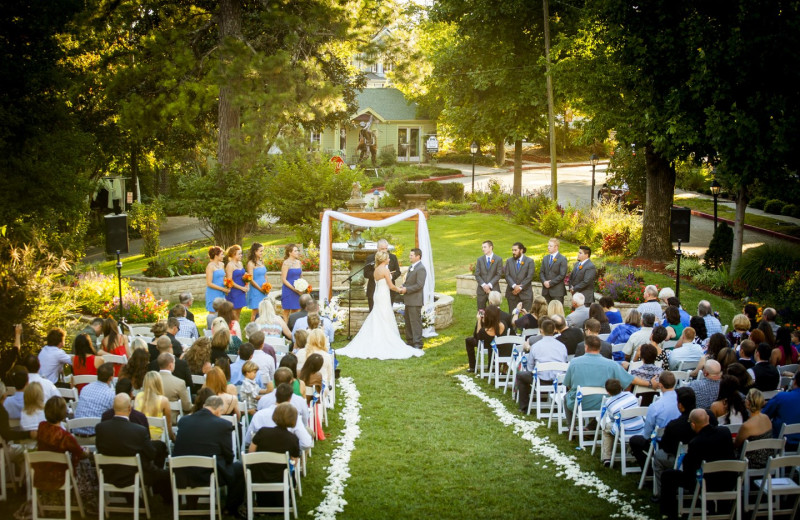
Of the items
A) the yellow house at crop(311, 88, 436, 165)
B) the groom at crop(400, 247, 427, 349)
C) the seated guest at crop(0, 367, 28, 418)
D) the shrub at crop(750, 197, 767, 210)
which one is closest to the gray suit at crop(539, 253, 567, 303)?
the groom at crop(400, 247, 427, 349)

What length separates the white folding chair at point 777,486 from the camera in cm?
730

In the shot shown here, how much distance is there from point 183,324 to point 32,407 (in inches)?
142

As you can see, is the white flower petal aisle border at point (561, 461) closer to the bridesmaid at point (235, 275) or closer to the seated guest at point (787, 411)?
the seated guest at point (787, 411)

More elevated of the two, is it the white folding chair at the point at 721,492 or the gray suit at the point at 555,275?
the gray suit at the point at 555,275

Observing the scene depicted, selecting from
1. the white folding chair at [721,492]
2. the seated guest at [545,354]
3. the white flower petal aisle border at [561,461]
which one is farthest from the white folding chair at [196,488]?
the seated guest at [545,354]

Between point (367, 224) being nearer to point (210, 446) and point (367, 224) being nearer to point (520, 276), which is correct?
point (520, 276)

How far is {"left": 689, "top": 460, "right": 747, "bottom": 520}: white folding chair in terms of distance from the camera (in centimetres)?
722

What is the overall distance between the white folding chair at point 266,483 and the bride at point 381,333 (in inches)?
262

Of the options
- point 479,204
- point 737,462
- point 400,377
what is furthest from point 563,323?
point 479,204

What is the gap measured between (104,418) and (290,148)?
19867 millimetres

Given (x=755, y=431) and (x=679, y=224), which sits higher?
(x=679, y=224)

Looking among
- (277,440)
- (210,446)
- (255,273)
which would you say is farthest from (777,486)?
(255,273)

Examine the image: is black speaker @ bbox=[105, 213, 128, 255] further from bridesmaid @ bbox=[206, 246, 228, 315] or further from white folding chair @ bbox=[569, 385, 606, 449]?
white folding chair @ bbox=[569, 385, 606, 449]

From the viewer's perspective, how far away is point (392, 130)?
199ft
